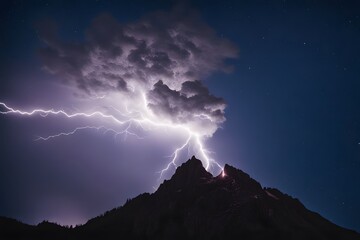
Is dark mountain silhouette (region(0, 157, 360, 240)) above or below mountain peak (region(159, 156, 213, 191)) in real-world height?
below

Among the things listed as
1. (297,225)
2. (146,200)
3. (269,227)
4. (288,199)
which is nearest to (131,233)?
(146,200)

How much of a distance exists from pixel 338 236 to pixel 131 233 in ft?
163

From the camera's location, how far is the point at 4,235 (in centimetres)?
6475

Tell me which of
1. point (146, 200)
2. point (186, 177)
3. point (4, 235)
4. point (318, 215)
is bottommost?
point (4, 235)

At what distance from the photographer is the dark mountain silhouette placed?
235ft

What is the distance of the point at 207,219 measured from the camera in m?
77.6

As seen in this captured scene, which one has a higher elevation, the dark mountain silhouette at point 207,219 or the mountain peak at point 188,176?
the mountain peak at point 188,176

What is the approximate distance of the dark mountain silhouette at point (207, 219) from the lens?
235ft

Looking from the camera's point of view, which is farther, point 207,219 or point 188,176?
point 188,176

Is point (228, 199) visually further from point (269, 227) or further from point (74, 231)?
point (74, 231)

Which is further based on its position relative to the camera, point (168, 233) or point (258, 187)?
point (258, 187)

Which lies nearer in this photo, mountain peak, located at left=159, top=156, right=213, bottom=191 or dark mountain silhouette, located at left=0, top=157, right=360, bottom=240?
dark mountain silhouette, located at left=0, top=157, right=360, bottom=240

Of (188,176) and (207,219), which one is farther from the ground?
(188,176)

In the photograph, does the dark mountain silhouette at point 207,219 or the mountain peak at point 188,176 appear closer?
the dark mountain silhouette at point 207,219
